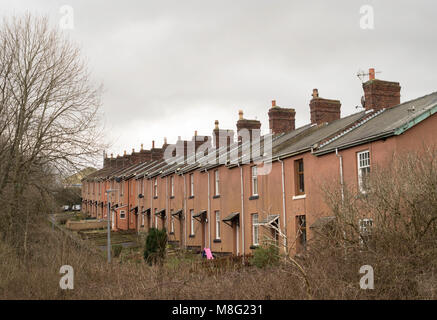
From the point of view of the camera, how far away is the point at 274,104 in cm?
3381

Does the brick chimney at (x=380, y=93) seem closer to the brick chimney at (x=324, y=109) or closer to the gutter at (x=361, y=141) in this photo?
the brick chimney at (x=324, y=109)

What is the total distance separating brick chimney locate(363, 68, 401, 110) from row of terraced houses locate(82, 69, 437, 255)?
0.16ft

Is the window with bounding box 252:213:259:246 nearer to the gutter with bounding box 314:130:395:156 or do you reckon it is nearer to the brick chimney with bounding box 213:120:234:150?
the gutter with bounding box 314:130:395:156

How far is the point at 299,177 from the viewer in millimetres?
23469

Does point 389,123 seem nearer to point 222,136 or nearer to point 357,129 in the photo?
point 357,129

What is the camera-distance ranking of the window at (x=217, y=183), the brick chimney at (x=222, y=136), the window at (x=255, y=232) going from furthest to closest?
the brick chimney at (x=222, y=136) < the window at (x=217, y=183) < the window at (x=255, y=232)

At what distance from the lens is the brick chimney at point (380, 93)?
940 inches

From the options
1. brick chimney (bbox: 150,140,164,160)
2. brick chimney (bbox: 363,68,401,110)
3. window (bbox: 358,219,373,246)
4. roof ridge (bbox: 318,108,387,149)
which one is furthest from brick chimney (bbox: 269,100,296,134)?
brick chimney (bbox: 150,140,164,160)

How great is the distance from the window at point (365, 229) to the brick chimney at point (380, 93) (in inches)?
502

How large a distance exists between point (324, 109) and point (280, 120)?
4.93 m

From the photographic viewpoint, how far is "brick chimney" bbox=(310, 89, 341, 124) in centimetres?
2883

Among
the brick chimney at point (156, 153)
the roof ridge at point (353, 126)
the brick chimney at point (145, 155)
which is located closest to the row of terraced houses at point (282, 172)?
the roof ridge at point (353, 126)
